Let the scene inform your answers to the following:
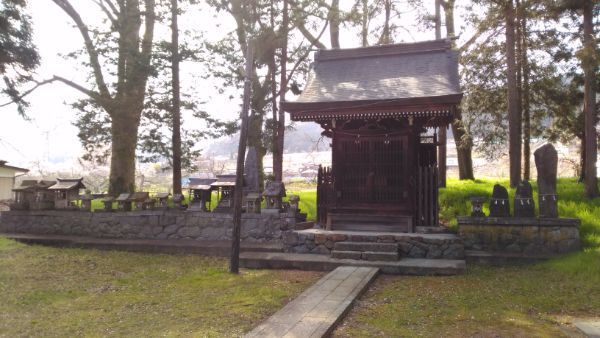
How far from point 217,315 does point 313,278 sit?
9.55ft

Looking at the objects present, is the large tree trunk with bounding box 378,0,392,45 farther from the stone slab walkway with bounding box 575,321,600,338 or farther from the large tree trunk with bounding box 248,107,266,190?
the stone slab walkway with bounding box 575,321,600,338

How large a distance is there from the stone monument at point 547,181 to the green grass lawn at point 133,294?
5147 mm

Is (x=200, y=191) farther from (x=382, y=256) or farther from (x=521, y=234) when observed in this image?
(x=521, y=234)

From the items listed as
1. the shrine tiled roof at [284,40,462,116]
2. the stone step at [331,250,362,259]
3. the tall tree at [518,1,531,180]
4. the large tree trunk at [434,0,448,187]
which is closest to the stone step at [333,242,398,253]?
the stone step at [331,250,362,259]

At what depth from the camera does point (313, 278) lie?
8336 millimetres

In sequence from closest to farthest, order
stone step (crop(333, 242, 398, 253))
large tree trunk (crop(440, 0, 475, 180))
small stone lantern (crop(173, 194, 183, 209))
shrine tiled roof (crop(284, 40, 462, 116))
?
stone step (crop(333, 242, 398, 253))
shrine tiled roof (crop(284, 40, 462, 116))
small stone lantern (crop(173, 194, 183, 209))
large tree trunk (crop(440, 0, 475, 180))

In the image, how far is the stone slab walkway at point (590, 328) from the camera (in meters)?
4.97

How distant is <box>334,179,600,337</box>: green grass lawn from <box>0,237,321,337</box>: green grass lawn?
1416 mm

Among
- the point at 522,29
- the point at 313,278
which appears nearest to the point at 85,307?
the point at 313,278

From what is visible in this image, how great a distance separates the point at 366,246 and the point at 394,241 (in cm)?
66

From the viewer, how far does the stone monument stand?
367 inches

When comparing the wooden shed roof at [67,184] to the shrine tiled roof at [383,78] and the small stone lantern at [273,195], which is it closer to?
the small stone lantern at [273,195]

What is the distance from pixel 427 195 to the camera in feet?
35.2

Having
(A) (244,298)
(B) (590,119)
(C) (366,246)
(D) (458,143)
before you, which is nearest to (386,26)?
(D) (458,143)
